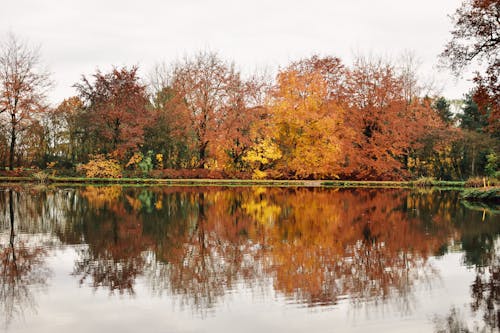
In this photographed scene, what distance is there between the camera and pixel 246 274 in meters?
7.78

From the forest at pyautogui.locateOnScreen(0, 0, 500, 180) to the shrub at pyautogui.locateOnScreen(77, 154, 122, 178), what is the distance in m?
0.09

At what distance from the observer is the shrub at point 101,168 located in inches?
1409

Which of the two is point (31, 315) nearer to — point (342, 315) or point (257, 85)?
point (342, 315)

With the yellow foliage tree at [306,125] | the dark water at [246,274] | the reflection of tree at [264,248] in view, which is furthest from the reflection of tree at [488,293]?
Result: the yellow foliage tree at [306,125]

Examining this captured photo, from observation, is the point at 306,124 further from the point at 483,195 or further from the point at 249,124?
the point at 483,195

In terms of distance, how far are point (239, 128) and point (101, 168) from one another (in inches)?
433

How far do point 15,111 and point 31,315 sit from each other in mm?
35692

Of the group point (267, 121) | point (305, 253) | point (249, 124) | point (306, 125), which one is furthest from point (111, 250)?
point (249, 124)

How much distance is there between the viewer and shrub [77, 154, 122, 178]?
117ft

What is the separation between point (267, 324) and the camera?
5.54 metres

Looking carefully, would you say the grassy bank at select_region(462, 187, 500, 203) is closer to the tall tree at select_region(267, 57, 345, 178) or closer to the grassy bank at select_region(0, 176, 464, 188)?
the grassy bank at select_region(0, 176, 464, 188)

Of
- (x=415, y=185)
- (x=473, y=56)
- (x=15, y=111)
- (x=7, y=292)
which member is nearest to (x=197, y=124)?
(x=15, y=111)

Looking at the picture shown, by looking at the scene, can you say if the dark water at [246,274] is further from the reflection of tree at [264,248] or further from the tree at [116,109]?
the tree at [116,109]

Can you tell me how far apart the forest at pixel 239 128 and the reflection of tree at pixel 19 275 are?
2665 centimetres
